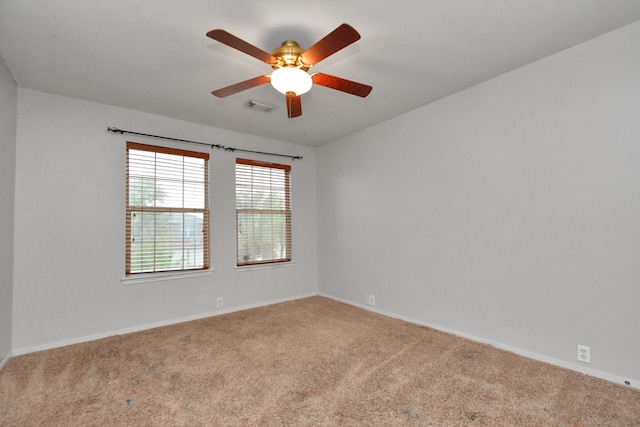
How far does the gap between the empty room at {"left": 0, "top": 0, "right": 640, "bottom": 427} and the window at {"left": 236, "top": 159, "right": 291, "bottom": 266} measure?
3.2 inches

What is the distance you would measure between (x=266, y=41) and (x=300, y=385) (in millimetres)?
2579

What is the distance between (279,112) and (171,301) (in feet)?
8.74

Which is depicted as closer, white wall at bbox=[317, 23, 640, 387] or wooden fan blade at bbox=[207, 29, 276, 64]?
wooden fan blade at bbox=[207, 29, 276, 64]

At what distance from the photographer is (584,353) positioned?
7.66ft

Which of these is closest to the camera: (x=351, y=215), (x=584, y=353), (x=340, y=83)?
(x=340, y=83)

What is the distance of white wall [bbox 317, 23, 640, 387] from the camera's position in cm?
220

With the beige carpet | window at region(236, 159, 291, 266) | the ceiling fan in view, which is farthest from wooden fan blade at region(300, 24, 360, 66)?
window at region(236, 159, 291, 266)

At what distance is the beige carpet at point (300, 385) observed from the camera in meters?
1.86

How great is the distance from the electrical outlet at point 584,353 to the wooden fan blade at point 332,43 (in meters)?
2.80

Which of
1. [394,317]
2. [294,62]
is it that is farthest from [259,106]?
[394,317]

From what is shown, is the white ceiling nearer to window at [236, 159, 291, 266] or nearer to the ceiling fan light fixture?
the ceiling fan light fixture

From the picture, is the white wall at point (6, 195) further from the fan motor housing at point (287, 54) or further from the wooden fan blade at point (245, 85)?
the fan motor housing at point (287, 54)

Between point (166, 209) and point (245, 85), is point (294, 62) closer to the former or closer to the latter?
point (245, 85)

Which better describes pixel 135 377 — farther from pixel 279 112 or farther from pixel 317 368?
pixel 279 112
